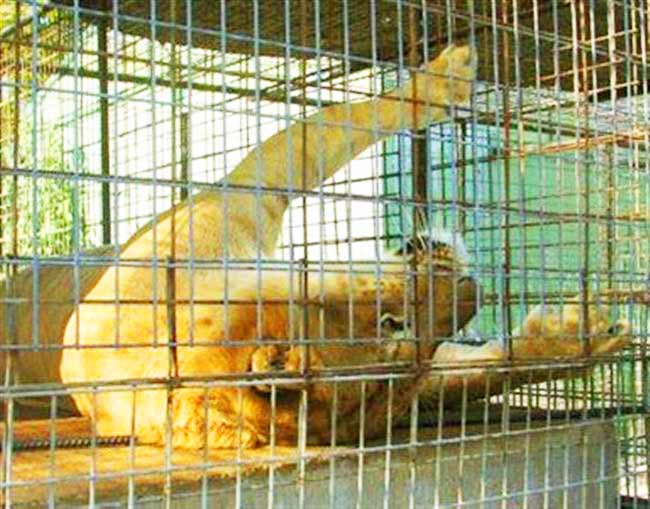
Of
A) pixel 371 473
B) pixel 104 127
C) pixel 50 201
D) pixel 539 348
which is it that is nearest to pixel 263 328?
pixel 371 473

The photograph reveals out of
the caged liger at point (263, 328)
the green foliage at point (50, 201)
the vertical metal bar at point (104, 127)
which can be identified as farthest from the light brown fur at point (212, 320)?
the green foliage at point (50, 201)

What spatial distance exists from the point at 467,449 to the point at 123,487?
37.0 inches

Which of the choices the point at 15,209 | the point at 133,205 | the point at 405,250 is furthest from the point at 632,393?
the point at 133,205

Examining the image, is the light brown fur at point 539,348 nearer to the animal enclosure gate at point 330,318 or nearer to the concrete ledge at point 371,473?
the animal enclosure gate at point 330,318

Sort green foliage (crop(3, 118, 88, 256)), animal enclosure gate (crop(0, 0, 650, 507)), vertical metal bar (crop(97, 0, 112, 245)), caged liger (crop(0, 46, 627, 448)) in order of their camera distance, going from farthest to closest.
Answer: green foliage (crop(3, 118, 88, 256))
vertical metal bar (crop(97, 0, 112, 245))
caged liger (crop(0, 46, 627, 448))
animal enclosure gate (crop(0, 0, 650, 507))

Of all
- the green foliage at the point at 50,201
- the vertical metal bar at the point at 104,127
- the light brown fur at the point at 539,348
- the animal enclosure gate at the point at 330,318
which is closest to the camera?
the animal enclosure gate at the point at 330,318

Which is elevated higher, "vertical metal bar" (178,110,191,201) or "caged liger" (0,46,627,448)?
"vertical metal bar" (178,110,191,201)

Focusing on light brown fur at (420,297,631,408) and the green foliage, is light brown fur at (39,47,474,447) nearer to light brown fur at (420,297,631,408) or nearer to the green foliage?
light brown fur at (420,297,631,408)

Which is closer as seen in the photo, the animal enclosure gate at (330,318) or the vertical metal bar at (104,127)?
the animal enclosure gate at (330,318)

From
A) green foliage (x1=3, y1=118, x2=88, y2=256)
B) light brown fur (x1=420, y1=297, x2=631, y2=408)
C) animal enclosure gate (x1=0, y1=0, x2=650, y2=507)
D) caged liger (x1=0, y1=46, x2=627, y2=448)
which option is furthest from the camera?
green foliage (x1=3, y1=118, x2=88, y2=256)

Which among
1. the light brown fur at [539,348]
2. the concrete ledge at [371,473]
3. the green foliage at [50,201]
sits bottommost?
the concrete ledge at [371,473]

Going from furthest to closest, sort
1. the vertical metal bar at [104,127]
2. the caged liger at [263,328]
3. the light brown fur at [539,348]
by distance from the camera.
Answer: the vertical metal bar at [104,127]
the light brown fur at [539,348]
the caged liger at [263,328]

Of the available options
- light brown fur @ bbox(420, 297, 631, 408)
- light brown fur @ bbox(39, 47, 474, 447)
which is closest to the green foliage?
light brown fur @ bbox(39, 47, 474, 447)

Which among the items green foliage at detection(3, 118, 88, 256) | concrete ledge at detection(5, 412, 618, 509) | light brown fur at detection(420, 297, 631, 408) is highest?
green foliage at detection(3, 118, 88, 256)
